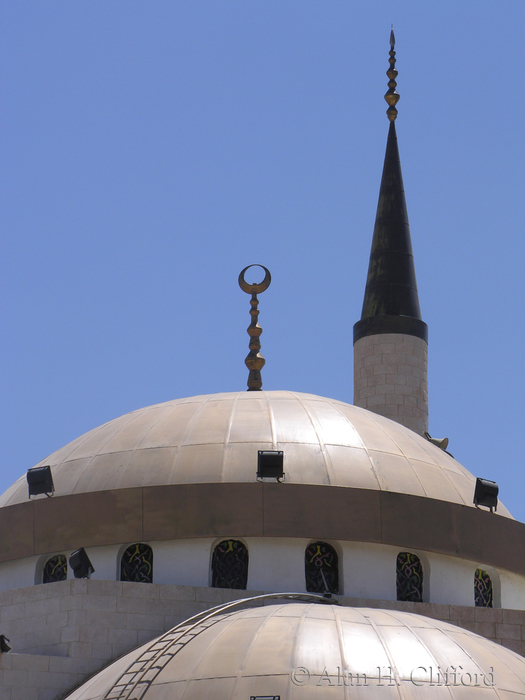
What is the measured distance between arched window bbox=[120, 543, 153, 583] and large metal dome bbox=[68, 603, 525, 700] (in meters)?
3.71

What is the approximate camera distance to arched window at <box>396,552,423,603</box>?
71.3 ft

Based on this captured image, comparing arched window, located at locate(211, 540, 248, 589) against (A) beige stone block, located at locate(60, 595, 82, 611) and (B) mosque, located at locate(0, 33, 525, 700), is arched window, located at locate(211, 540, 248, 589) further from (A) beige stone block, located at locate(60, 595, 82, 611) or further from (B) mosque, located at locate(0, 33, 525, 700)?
(A) beige stone block, located at locate(60, 595, 82, 611)

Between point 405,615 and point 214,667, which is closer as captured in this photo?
point 214,667

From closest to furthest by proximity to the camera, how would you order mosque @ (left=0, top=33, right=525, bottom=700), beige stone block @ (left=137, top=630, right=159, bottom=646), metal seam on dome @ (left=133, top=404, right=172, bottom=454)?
mosque @ (left=0, top=33, right=525, bottom=700) < beige stone block @ (left=137, top=630, right=159, bottom=646) < metal seam on dome @ (left=133, top=404, right=172, bottom=454)

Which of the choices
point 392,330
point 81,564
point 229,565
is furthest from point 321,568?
point 392,330

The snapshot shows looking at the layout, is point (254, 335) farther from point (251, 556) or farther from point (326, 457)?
point (251, 556)

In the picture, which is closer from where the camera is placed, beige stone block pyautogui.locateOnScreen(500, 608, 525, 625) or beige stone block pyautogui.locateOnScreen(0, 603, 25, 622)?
beige stone block pyautogui.locateOnScreen(0, 603, 25, 622)

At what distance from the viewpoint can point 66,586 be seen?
2020cm

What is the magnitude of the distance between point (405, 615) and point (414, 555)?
4.26m

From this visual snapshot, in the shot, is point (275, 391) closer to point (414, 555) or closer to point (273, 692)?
point (414, 555)

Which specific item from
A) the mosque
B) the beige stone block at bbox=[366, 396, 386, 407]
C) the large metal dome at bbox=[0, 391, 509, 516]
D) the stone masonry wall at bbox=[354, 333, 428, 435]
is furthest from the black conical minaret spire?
the large metal dome at bbox=[0, 391, 509, 516]

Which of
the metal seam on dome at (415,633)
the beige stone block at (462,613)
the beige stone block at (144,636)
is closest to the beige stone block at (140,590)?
the beige stone block at (144,636)

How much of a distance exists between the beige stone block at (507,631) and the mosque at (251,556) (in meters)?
0.04

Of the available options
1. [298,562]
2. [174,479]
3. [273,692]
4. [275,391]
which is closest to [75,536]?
[174,479]
